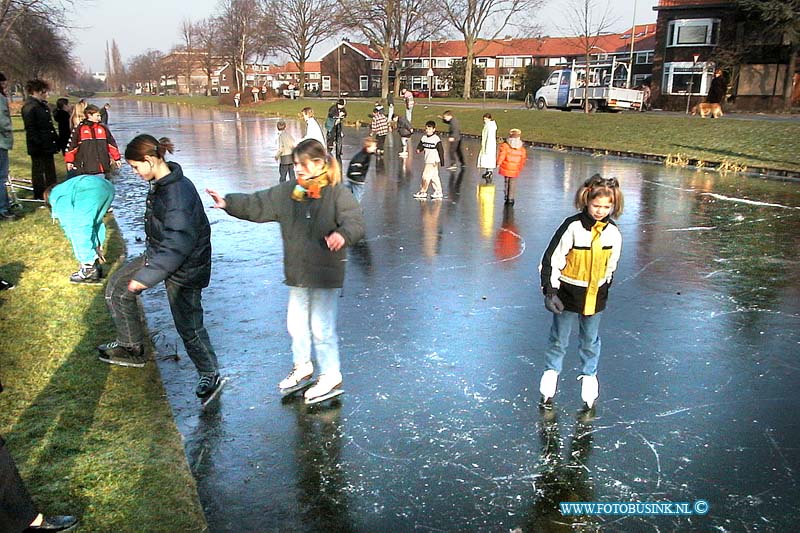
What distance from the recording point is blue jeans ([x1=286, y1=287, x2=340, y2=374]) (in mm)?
4402

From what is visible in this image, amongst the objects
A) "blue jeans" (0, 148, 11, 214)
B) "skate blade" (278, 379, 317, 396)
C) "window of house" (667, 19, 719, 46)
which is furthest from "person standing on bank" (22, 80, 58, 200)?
"window of house" (667, 19, 719, 46)

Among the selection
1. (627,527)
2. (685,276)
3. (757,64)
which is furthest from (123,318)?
(757,64)

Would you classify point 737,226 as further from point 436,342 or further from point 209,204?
point 209,204

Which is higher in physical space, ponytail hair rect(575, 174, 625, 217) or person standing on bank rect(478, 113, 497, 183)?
ponytail hair rect(575, 174, 625, 217)

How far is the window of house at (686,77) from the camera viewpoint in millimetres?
39000

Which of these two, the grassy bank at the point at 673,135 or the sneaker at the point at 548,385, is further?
the grassy bank at the point at 673,135

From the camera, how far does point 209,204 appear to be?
12.6 metres

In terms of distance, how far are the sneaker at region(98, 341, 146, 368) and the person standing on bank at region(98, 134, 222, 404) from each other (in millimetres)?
176

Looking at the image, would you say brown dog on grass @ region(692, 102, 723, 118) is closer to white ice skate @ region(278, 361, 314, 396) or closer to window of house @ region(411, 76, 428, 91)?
white ice skate @ region(278, 361, 314, 396)

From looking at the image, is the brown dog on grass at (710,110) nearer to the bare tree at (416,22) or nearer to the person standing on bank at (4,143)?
the person standing on bank at (4,143)

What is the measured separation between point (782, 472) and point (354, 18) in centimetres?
5446

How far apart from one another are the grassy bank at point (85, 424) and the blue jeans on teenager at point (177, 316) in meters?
0.31

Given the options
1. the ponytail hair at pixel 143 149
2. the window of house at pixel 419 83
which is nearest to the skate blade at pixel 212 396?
the ponytail hair at pixel 143 149

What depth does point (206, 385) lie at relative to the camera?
4520 millimetres
